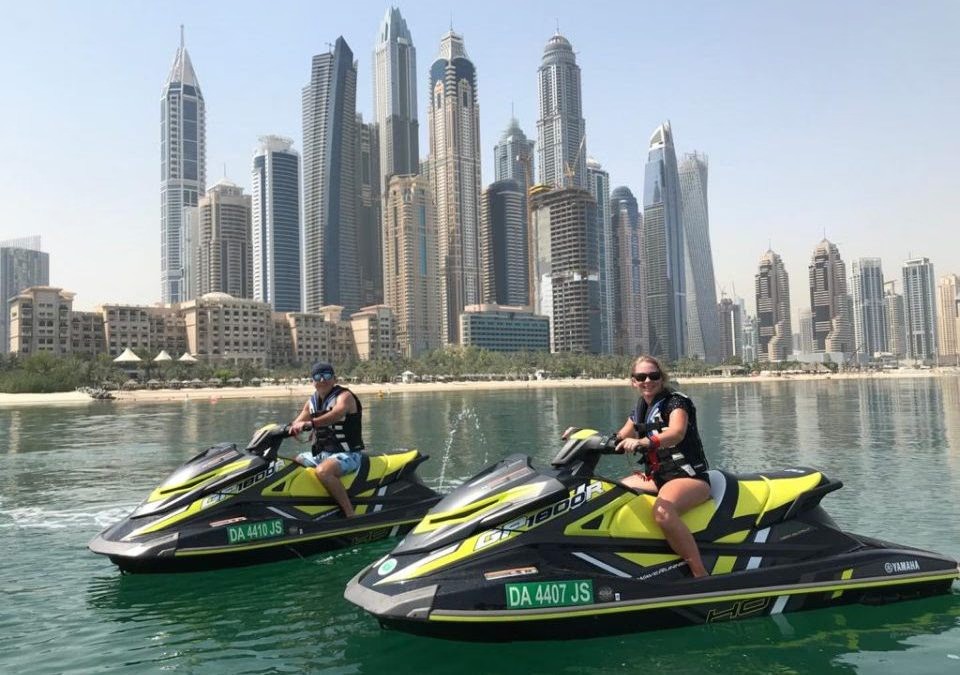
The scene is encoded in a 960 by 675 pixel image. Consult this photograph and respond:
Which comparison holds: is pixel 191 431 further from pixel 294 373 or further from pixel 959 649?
pixel 294 373

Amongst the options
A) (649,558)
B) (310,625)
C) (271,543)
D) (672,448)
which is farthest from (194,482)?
(672,448)

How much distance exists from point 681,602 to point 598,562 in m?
0.80

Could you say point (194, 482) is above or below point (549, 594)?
above

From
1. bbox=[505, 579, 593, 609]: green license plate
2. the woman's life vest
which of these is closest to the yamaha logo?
the woman's life vest

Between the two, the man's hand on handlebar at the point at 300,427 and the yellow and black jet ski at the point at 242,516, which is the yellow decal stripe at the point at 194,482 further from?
the man's hand on handlebar at the point at 300,427

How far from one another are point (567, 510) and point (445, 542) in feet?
3.29

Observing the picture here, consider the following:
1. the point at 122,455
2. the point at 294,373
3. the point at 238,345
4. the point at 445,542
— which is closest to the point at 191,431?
the point at 122,455

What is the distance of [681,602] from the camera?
226 inches

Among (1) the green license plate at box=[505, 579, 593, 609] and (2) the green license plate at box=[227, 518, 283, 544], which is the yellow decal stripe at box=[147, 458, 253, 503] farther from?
(1) the green license plate at box=[505, 579, 593, 609]

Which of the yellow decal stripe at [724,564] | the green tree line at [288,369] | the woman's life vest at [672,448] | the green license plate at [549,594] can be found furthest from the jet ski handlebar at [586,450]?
the green tree line at [288,369]

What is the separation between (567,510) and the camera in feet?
18.6

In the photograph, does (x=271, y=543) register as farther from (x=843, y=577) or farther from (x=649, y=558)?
(x=843, y=577)

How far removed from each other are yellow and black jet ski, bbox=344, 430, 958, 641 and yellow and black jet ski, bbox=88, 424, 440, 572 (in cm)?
246

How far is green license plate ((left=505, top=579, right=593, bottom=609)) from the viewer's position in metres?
5.34
